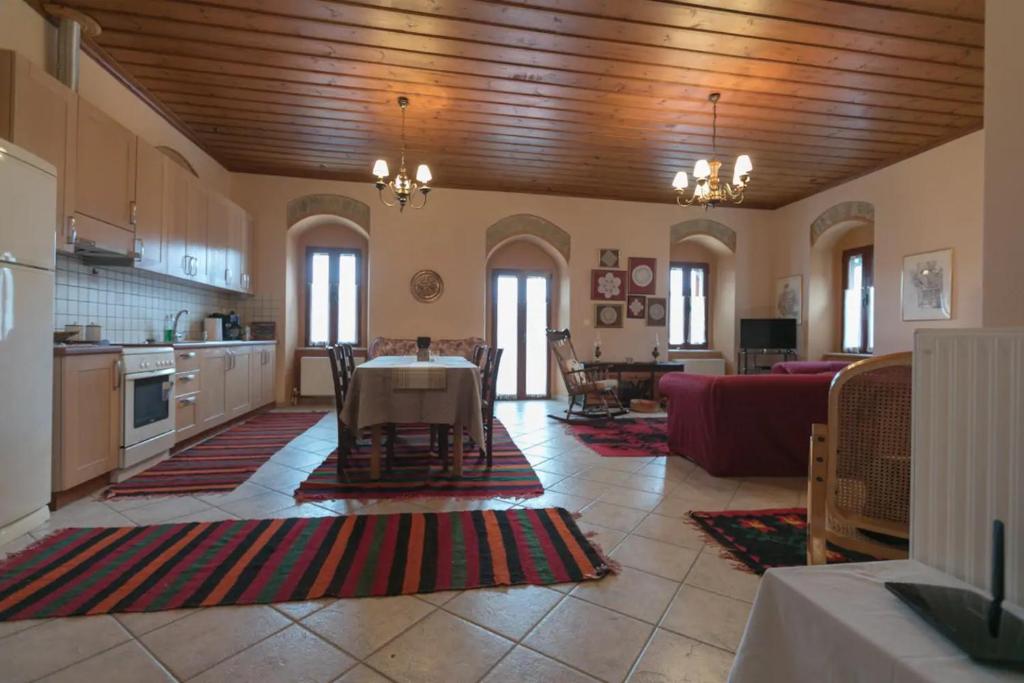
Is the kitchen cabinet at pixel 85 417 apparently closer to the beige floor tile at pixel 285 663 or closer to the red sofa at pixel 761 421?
the beige floor tile at pixel 285 663

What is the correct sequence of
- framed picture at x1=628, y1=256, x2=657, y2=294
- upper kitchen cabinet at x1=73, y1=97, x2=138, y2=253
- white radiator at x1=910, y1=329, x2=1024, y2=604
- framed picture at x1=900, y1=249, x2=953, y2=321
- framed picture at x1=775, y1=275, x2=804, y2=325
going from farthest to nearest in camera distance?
framed picture at x1=628, y1=256, x2=657, y2=294 → framed picture at x1=775, y1=275, x2=804, y2=325 → framed picture at x1=900, y1=249, x2=953, y2=321 → upper kitchen cabinet at x1=73, y1=97, x2=138, y2=253 → white radiator at x1=910, y1=329, x2=1024, y2=604

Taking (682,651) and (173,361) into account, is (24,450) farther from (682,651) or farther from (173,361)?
(682,651)

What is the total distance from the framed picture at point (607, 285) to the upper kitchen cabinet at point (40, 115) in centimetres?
599

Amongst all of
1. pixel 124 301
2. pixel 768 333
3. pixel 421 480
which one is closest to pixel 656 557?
pixel 421 480

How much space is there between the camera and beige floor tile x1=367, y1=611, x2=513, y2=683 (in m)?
1.38

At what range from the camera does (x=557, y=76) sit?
3.95 meters

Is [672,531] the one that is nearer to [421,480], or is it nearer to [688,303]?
[421,480]

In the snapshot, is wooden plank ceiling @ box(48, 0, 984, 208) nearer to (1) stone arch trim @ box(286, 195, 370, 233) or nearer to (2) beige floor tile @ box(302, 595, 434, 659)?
(1) stone arch trim @ box(286, 195, 370, 233)

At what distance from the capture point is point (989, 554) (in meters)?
0.70

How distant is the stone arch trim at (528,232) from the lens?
6.98 m

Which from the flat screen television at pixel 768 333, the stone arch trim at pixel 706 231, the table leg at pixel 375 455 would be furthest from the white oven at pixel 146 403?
the flat screen television at pixel 768 333

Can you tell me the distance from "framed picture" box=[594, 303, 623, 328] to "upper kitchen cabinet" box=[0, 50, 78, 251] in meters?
6.08

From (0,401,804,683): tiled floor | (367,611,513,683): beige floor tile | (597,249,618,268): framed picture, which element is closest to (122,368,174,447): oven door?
(0,401,804,683): tiled floor

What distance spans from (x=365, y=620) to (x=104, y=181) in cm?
364
